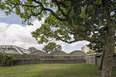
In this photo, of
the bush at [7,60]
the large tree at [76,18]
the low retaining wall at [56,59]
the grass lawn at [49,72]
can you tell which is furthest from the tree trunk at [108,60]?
the low retaining wall at [56,59]

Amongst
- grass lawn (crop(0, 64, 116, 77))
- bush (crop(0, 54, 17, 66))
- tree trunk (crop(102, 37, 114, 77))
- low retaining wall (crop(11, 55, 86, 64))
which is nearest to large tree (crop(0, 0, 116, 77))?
tree trunk (crop(102, 37, 114, 77))

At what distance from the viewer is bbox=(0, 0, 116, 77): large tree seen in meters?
4.77

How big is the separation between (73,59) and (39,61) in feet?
21.2

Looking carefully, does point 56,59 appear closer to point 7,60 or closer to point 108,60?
point 7,60

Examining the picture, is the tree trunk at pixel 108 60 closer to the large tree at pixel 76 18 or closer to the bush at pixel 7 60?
the large tree at pixel 76 18

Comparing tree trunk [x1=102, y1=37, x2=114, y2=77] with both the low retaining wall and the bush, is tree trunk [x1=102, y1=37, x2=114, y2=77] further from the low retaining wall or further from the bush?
the low retaining wall

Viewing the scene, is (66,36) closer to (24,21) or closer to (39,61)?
(24,21)

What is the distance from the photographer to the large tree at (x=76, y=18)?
4.77 metres

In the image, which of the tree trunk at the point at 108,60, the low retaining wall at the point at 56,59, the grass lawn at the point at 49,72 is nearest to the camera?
the tree trunk at the point at 108,60

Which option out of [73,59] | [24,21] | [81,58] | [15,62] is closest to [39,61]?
[15,62]

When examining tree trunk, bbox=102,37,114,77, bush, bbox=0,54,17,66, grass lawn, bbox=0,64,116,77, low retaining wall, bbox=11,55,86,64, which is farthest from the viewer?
low retaining wall, bbox=11,55,86,64

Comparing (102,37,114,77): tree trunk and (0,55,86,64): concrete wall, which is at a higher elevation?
(102,37,114,77): tree trunk

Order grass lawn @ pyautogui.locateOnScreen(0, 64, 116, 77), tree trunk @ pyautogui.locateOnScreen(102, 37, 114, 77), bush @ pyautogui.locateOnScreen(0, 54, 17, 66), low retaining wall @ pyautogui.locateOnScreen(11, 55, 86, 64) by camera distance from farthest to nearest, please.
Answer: low retaining wall @ pyautogui.locateOnScreen(11, 55, 86, 64)
bush @ pyautogui.locateOnScreen(0, 54, 17, 66)
grass lawn @ pyautogui.locateOnScreen(0, 64, 116, 77)
tree trunk @ pyautogui.locateOnScreen(102, 37, 114, 77)

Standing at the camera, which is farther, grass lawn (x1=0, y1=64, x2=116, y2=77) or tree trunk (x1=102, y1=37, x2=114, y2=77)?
grass lawn (x1=0, y1=64, x2=116, y2=77)
